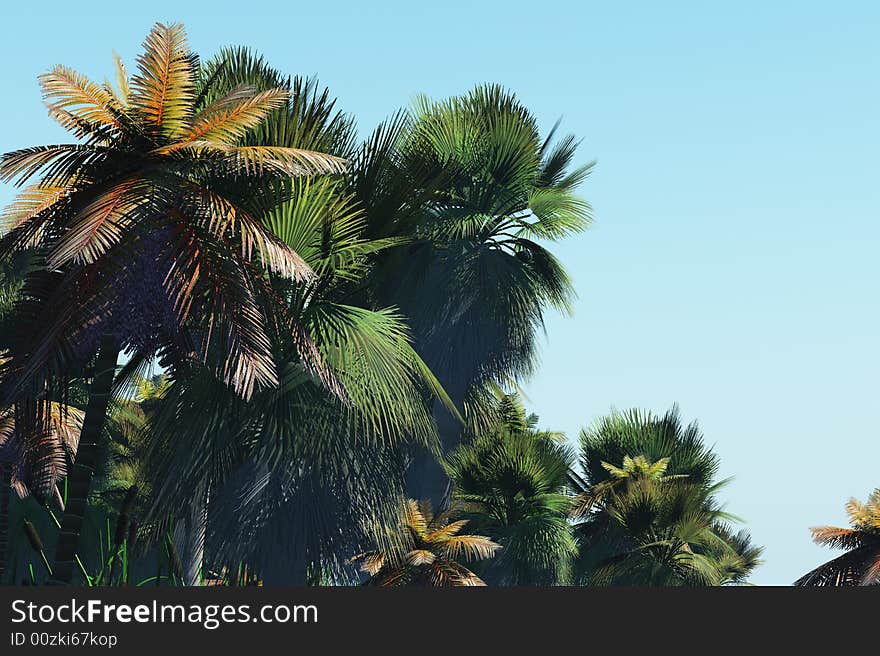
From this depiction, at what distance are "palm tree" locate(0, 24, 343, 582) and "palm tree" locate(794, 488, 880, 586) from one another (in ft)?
41.6

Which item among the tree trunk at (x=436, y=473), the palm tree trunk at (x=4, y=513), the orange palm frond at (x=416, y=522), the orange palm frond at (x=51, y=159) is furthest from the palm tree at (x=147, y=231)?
the palm tree trunk at (x=4, y=513)

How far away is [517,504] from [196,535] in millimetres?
14526

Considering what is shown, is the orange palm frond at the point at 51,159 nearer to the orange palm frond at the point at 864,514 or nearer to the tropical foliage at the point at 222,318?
the tropical foliage at the point at 222,318

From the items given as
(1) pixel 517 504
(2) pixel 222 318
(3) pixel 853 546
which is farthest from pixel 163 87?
(1) pixel 517 504

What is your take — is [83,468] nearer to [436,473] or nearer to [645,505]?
[436,473]

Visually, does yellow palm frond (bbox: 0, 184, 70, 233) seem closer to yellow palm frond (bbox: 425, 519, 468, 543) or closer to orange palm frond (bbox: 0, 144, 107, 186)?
orange palm frond (bbox: 0, 144, 107, 186)

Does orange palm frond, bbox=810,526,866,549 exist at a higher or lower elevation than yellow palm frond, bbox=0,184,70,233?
lower

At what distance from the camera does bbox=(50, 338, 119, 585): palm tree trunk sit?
11961 mm

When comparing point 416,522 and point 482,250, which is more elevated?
point 482,250

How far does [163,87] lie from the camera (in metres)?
11.4

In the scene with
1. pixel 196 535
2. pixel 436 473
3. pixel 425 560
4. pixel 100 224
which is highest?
pixel 436 473

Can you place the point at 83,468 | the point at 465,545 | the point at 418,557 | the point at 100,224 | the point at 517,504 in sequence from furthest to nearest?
the point at 517,504, the point at 465,545, the point at 418,557, the point at 83,468, the point at 100,224

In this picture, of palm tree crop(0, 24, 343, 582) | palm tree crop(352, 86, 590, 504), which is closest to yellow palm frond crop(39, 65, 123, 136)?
palm tree crop(0, 24, 343, 582)

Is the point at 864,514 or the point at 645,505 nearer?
the point at 864,514
